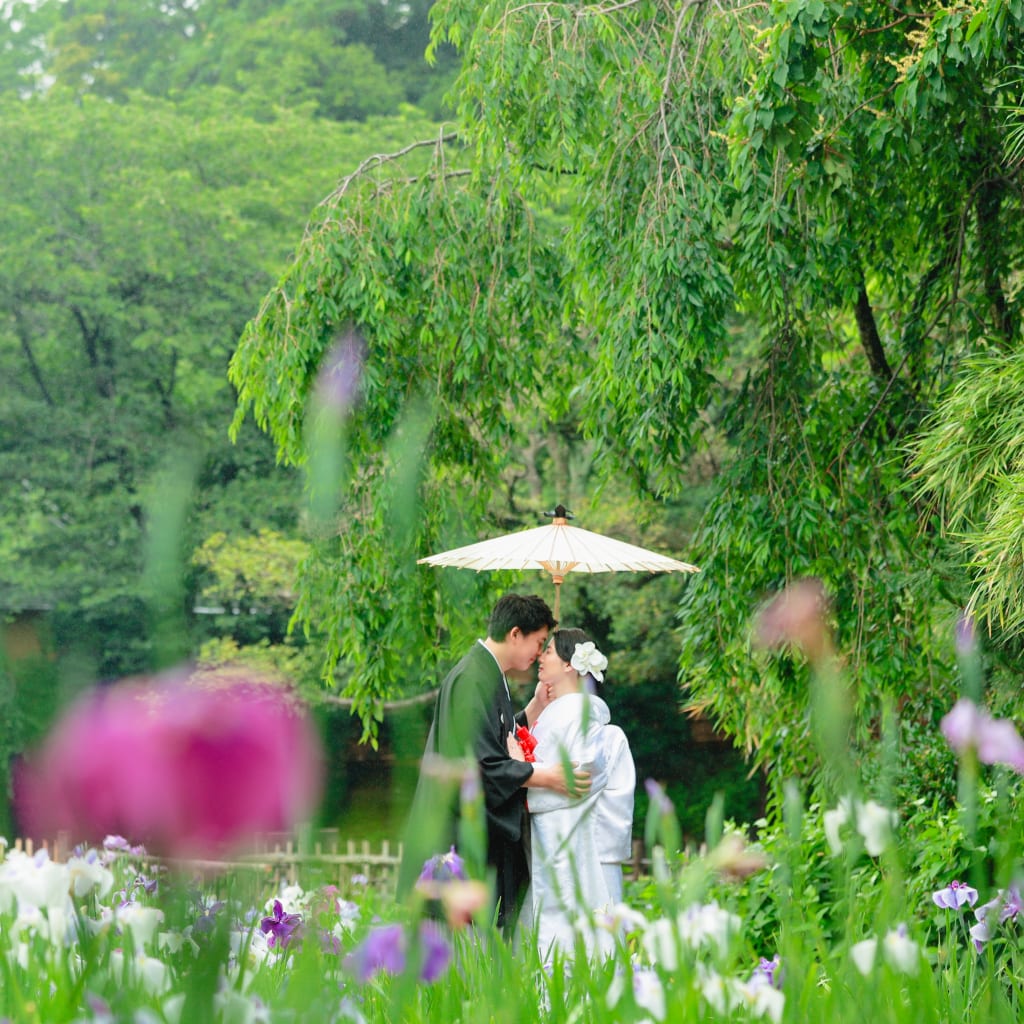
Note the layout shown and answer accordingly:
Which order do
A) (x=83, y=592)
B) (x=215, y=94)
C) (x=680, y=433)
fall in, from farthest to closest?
(x=215, y=94)
(x=83, y=592)
(x=680, y=433)

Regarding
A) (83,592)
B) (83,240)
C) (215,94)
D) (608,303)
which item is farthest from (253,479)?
(608,303)

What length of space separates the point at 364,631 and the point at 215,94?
12.9 metres

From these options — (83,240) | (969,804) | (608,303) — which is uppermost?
(83,240)

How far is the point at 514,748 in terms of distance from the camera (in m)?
3.29

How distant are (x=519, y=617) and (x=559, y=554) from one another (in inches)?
57.3

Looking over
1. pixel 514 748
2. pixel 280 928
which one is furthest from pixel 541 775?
pixel 280 928

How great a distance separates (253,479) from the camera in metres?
14.6

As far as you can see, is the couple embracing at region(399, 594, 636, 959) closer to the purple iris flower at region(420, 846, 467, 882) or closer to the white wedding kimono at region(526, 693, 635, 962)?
the white wedding kimono at region(526, 693, 635, 962)

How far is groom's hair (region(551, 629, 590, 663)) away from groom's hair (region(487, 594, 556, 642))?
0.31 feet

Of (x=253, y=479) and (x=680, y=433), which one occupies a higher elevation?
(x=253, y=479)

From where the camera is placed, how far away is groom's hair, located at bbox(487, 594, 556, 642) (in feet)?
10.2

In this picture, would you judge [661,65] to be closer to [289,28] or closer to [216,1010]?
[216,1010]

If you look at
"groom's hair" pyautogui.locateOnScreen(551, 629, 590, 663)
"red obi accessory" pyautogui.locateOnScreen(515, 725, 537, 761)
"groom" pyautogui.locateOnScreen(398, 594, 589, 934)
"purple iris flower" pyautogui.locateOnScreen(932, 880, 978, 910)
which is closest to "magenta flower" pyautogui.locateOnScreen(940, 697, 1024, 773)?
"purple iris flower" pyautogui.locateOnScreen(932, 880, 978, 910)

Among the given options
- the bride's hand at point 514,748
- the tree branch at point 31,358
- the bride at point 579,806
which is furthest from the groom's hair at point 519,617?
the tree branch at point 31,358
